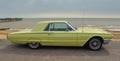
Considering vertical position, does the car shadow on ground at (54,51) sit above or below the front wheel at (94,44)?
below

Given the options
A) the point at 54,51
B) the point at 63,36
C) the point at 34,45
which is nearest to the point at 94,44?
the point at 63,36

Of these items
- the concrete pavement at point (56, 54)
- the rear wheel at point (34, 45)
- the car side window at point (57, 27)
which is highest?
the car side window at point (57, 27)

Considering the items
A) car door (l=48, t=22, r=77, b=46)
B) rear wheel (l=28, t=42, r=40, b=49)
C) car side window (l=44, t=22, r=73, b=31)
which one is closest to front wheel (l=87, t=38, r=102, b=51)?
car door (l=48, t=22, r=77, b=46)

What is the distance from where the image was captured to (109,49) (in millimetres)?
9648

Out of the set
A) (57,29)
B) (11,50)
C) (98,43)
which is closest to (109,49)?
(98,43)

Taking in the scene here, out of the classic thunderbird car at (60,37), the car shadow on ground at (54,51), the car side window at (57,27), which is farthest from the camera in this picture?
the car side window at (57,27)

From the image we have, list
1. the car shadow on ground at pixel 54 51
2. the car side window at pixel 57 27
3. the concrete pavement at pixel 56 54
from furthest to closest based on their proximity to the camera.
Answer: the car side window at pixel 57 27 → the car shadow on ground at pixel 54 51 → the concrete pavement at pixel 56 54

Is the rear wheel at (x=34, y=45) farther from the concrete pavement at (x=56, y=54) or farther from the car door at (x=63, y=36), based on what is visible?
the car door at (x=63, y=36)

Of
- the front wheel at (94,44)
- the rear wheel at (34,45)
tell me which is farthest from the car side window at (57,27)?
the front wheel at (94,44)

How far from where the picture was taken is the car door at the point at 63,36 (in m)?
9.51

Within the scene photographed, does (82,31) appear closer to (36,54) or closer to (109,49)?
(109,49)

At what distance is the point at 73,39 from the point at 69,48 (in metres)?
0.64

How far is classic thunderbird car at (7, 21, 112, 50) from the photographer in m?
9.49

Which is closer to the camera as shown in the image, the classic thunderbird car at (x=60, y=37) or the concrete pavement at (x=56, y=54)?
the concrete pavement at (x=56, y=54)
